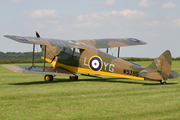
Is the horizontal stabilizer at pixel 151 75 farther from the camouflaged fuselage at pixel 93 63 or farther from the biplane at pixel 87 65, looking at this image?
the camouflaged fuselage at pixel 93 63

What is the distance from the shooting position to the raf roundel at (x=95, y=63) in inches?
567

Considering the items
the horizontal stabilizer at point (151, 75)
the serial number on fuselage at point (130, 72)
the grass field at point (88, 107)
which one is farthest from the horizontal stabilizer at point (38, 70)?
the horizontal stabilizer at point (151, 75)

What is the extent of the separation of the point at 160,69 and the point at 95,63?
3.86 metres

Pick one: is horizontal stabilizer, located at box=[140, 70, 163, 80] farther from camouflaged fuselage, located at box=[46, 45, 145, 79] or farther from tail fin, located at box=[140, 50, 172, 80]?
camouflaged fuselage, located at box=[46, 45, 145, 79]

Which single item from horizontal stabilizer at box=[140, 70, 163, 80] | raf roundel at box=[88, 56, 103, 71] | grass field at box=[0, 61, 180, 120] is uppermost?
raf roundel at box=[88, 56, 103, 71]

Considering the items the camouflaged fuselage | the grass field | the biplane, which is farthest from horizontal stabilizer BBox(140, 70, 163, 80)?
the grass field

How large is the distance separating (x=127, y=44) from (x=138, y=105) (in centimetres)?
1134

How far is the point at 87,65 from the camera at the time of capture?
48.9ft

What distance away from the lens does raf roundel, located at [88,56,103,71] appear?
47.3 feet

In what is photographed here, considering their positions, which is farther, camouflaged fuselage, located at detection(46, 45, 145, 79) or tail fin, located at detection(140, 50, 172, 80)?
camouflaged fuselage, located at detection(46, 45, 145, 79)

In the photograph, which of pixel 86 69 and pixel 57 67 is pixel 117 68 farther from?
pixel 57 67

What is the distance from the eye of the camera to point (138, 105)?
7.72 meters

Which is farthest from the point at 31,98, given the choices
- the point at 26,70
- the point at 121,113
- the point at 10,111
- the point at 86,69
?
the point at 86,69

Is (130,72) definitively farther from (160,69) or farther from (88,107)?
(88,107)
